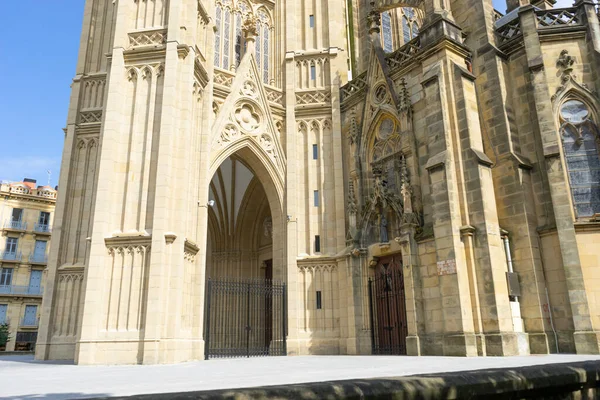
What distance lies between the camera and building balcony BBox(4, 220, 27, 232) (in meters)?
39.0

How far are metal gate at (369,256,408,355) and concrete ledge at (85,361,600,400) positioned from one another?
12.0m

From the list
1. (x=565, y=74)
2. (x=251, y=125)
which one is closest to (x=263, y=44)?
(x=251, y=125)

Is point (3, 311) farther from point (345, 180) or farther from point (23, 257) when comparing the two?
point (345, 180)

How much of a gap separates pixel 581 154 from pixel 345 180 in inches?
340

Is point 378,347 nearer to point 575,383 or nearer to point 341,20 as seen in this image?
point 575,383

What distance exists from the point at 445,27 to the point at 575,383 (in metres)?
14.0

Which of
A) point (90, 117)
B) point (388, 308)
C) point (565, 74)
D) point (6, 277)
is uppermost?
point (90, 117)

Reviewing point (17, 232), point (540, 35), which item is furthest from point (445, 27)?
point (17, 232)

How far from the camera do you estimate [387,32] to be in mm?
25656

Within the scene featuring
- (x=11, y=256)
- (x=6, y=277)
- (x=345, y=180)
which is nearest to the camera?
(x=345, y=180)

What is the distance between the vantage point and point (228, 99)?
19.5 meters

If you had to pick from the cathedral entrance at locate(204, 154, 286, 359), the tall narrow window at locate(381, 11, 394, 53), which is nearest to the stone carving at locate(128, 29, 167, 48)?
the cathedral entrance at locate(204, 154, 286, 359)

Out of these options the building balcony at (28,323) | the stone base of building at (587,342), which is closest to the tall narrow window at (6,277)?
the building balcony at (28,323)

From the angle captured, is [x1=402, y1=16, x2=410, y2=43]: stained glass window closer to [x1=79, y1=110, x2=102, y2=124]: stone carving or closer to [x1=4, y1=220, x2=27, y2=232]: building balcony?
[x1=79, y1=110, x2=102, y2=124]: stone carving
